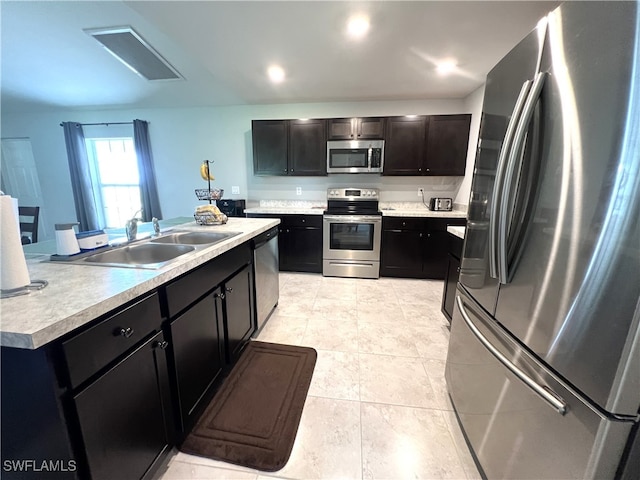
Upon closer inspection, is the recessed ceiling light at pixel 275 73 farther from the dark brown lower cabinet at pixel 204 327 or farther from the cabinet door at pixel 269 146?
the dark brown lower cabinet at pixel 204 327

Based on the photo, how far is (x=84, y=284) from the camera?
2.95 ft

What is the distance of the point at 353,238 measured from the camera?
11.4ft

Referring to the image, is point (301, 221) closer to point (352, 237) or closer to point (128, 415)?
point (352, 237)

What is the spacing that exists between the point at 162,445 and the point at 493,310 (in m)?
1.55

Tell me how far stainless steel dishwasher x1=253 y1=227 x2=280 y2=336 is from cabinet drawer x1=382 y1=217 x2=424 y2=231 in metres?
1.66

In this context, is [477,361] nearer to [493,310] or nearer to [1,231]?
[493,310]

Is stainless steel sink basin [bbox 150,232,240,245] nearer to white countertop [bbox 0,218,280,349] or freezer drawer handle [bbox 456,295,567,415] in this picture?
white countertop [bbox 0,218,280,349]

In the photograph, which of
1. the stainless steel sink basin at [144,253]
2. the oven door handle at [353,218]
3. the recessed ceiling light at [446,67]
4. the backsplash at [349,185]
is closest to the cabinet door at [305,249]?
the oven door handle at [353,218]

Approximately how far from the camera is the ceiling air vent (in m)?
2.48

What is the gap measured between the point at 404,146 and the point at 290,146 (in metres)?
1.60

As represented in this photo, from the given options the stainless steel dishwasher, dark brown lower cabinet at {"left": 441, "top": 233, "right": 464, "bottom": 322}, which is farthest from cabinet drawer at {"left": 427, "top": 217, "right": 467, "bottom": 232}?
the stainless steel dishwasher

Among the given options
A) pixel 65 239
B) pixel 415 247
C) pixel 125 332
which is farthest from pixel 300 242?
pixel 125 332

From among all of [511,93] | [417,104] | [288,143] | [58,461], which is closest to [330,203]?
[288,143]

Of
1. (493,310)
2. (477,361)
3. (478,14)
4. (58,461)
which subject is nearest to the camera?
(58,461)
